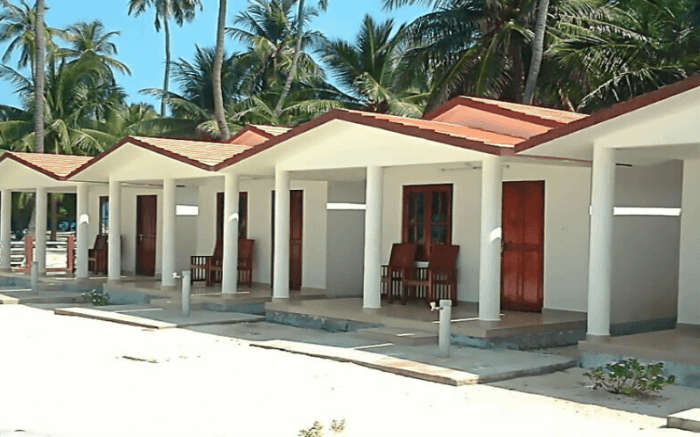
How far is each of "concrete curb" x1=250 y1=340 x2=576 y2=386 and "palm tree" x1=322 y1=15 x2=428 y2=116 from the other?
712 inches

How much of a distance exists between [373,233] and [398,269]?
170 cm

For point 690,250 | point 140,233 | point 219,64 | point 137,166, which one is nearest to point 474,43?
point 219,64

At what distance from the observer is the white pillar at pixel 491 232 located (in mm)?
11555

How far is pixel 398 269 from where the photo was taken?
1470 cm

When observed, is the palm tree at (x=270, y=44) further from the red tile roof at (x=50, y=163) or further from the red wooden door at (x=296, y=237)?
the red wooden door at (x=296, y=237)

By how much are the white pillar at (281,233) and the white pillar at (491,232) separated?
425 centimetres

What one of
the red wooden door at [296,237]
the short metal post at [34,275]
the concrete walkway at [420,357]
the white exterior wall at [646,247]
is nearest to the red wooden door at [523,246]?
the white exterior wall at [646,247]

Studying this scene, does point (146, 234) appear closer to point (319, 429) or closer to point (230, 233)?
point (230, 233)

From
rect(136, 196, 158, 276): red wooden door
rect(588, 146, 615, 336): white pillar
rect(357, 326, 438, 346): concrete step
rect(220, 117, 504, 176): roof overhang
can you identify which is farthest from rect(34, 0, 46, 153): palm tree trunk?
rect(588, 146, 615, 336): white pillar

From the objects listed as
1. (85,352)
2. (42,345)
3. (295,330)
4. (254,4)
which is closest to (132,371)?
(85,352)

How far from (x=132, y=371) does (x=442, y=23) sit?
17265 millimetres

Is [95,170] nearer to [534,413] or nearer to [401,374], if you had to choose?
[401,374]

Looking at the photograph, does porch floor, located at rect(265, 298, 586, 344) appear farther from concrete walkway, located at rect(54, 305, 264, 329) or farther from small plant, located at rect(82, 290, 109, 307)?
small plant, located at rect(82, 290, 109, 307)

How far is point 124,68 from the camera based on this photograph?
40031 mm
